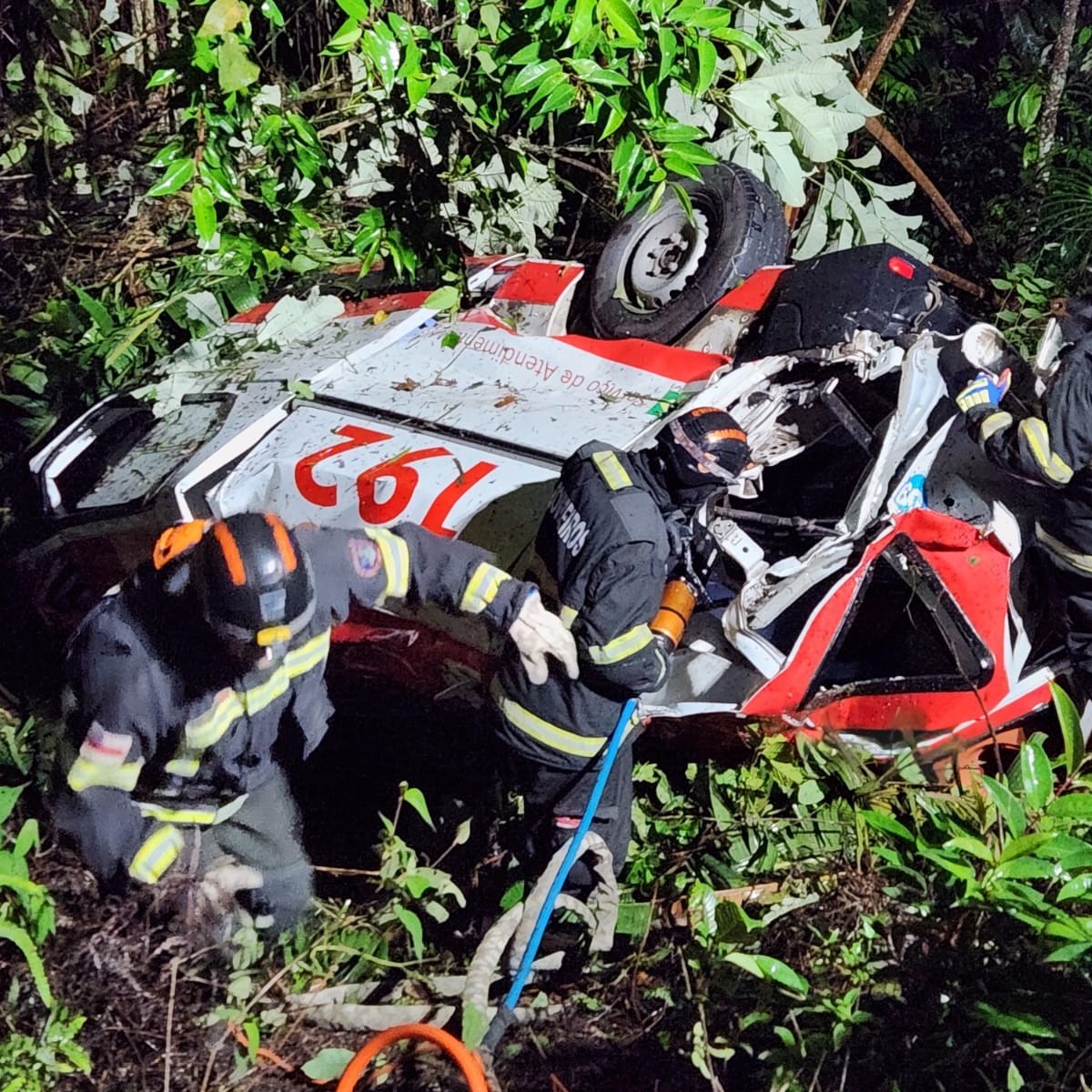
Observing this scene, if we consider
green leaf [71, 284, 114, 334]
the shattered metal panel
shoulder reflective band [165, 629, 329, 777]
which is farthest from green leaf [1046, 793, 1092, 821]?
green leaf [71, 284, 114, 334]

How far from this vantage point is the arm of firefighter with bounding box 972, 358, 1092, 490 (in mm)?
2643

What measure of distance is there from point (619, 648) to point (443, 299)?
1447mm

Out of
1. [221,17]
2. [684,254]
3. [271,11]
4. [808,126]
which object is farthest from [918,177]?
[221,17]

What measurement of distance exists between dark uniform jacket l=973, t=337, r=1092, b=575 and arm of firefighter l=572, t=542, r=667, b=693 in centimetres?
109

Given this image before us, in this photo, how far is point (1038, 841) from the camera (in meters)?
1.92

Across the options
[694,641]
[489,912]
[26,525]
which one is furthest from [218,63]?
[489,912]

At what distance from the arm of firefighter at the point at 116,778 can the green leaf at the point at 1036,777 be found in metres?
1.66

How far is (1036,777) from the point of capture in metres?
2.05

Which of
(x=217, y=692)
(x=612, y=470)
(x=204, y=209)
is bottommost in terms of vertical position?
(x=217, y=692)

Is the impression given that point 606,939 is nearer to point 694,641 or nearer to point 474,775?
point 474,775

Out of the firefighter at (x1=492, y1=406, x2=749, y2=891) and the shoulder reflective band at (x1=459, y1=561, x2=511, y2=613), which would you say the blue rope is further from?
the shoulder reflective band at (x1=459, y1=561, x2=511, y2=613)

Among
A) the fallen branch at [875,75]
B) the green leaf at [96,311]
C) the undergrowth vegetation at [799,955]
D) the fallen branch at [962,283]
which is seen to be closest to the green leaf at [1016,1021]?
the undergrowth vegetation at [799,955]

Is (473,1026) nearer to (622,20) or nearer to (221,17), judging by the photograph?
(622,20)

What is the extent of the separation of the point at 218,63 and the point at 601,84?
0.84m
